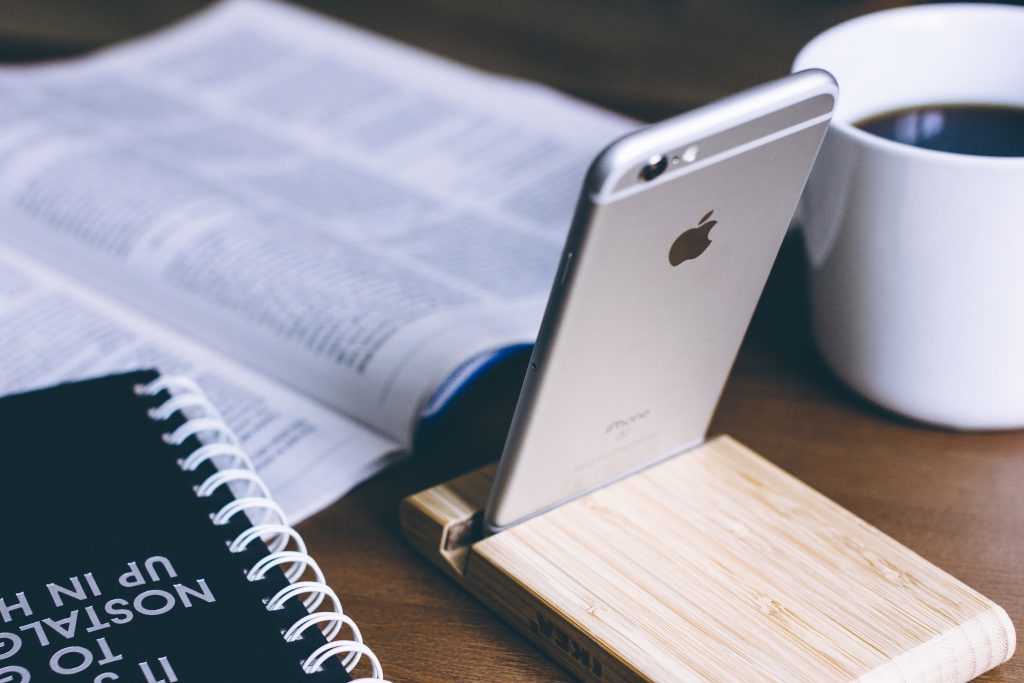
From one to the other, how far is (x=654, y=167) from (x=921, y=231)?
177mm

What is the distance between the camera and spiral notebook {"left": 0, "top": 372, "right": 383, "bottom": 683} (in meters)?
0.35

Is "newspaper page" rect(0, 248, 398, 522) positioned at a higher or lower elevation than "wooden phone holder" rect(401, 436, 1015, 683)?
lower

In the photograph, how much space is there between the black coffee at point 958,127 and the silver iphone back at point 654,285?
0.15 m

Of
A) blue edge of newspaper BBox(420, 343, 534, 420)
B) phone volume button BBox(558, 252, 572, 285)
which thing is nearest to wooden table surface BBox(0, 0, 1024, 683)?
blue edge of newspaper BBox(420, 343, 534, 420)

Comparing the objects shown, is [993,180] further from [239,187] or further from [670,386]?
[239,187]

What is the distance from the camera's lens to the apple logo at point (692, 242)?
1.24 ft

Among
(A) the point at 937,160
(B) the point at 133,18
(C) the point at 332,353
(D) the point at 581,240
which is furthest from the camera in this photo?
(B) the point at 133,18

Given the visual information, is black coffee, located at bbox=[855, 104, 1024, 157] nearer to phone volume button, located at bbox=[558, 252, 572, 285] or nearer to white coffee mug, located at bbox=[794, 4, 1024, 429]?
white coffee mug, located at bbox=[794, 4, 1024, 429]

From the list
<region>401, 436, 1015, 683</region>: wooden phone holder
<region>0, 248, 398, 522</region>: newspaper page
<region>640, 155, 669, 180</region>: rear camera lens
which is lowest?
<region>0, 248, 398, 522</region>: newspaper page

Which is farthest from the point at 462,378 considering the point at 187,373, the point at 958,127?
the point at 958,127

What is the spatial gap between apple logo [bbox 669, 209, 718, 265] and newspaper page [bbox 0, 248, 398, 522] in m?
0.19

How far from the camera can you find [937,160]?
44 centimetres

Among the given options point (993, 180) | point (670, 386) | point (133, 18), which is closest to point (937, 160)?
point (993, 180)

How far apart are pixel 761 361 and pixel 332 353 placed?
232mm
